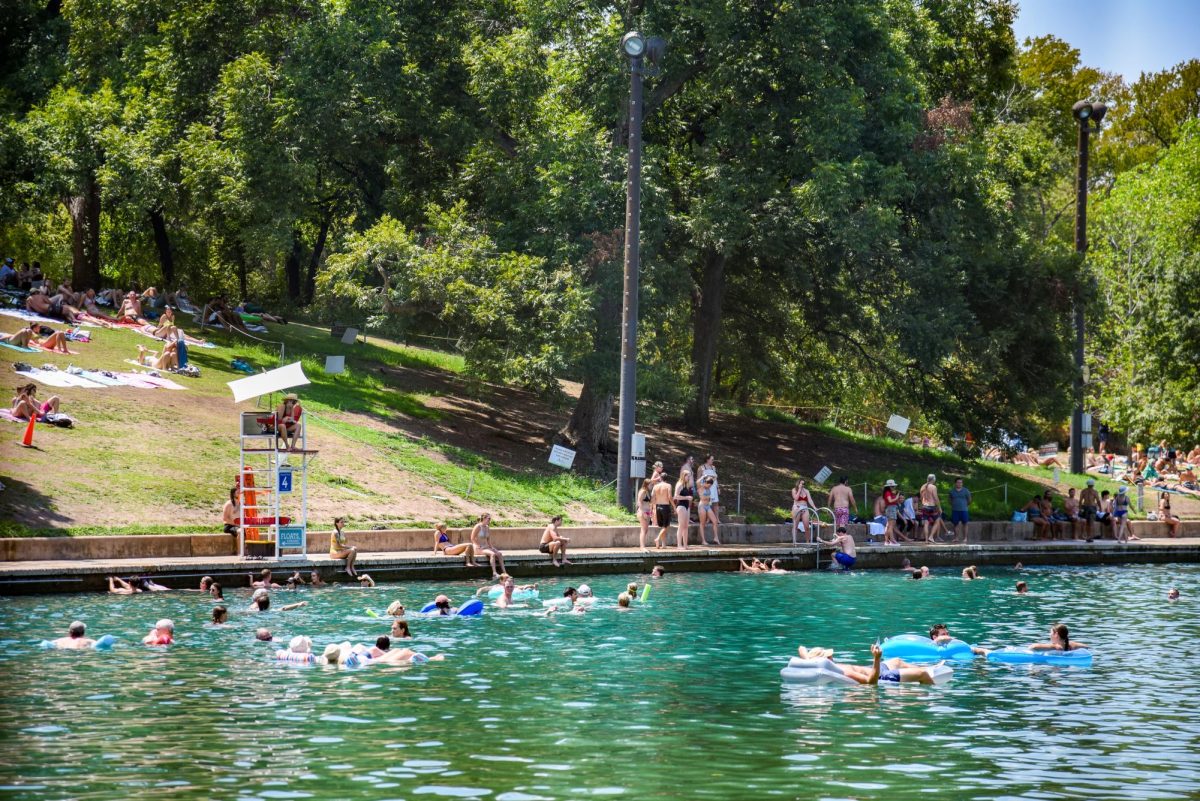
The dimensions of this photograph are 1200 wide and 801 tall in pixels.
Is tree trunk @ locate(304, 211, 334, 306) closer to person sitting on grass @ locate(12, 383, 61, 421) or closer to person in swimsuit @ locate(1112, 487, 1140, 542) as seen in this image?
person sitting on grass @ locate(12, 383, 61, 421)

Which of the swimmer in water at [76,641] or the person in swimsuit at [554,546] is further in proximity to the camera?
the person in swimsuit at [554,546]

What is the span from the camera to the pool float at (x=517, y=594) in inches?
1002

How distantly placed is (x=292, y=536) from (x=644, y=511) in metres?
8.66

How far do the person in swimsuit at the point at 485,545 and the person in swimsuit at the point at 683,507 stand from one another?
5.05m

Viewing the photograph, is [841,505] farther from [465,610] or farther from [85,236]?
[85,236]

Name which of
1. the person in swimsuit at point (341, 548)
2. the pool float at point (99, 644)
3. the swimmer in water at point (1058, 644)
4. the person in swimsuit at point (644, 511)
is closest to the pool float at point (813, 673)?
the swimmer in water at point (1058, 644)

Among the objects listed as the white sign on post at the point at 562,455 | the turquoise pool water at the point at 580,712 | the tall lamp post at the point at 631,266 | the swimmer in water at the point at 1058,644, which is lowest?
the turquoise pool water at the point at 580,712

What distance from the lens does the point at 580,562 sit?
29.7 meters

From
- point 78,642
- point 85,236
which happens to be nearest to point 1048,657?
point 78,642

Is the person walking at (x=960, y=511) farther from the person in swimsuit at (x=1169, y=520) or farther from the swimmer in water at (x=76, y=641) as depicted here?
the swimmer in water at (x=76, y=641)

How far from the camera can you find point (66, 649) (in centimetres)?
1872

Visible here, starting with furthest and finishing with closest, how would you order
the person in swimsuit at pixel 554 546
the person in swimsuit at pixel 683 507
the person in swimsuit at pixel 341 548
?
the person in swimsuit at pixel 683 507 → the person in swimsuit at pixel 554 546 → the person in swimsuit at pixel 341 548

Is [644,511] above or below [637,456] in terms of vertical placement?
below

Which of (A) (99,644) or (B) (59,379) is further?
(B) (59,379)
